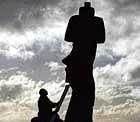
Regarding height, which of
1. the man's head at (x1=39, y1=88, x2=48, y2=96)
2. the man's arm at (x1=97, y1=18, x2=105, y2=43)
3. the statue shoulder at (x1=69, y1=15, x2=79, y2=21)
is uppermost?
the statue shoulder at (x1=69, y1=15, x2=79, y2=21)

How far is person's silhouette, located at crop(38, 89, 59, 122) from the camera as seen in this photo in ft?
63.4

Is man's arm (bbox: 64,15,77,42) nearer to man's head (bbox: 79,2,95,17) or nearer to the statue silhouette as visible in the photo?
the statue silhouette

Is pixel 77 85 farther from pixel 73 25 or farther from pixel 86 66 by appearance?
pixel 73 25

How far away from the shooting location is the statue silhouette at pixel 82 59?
17.9 m

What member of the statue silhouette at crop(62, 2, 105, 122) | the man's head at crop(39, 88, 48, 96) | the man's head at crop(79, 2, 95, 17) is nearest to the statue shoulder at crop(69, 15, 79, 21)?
the statue silhouette at crop(62, 2, 105, 122)

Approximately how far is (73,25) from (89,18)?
61cm

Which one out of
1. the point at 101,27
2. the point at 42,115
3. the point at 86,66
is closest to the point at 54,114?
the point at 42,115

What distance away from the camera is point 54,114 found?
18797 mm

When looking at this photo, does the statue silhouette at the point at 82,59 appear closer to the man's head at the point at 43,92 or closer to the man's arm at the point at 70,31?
the man's arm at the point at 70,31

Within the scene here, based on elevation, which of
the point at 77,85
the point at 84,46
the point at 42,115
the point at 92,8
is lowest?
the point at 42,115

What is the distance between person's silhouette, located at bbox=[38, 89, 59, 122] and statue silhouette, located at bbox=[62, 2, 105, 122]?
1.59m

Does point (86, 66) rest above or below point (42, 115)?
above

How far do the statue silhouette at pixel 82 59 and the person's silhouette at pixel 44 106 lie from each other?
1588 mm

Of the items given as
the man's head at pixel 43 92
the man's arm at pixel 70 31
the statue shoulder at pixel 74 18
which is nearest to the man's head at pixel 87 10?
the statue shoulder at pixel 74 18
